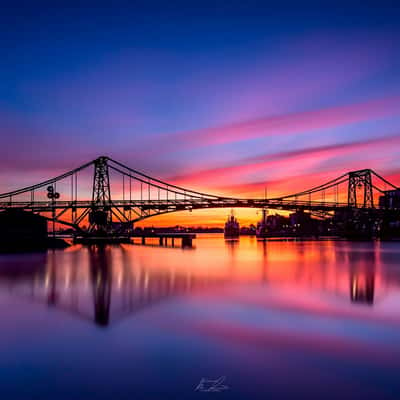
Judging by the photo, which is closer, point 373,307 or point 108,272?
point 373,307

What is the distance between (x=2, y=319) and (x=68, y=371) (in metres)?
6.84

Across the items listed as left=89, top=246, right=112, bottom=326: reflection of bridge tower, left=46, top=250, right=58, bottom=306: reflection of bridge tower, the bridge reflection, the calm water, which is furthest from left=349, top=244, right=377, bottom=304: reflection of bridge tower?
left=46, top=250, right=58, bottom=306: reflection of bridge tower

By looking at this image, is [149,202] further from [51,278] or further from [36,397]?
[36,397]

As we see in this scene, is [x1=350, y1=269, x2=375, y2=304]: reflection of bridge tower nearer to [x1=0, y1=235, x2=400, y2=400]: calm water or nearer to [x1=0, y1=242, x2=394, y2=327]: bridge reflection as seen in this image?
[x1=0, y1=242, x2=394, y2=327]: bridge reflection

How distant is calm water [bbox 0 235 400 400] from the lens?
25.2 ft

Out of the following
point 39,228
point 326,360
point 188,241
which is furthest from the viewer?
point 188,241

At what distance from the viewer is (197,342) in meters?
11.0

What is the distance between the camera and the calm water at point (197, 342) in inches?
302


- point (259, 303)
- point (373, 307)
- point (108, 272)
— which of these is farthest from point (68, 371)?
point (108, 272)

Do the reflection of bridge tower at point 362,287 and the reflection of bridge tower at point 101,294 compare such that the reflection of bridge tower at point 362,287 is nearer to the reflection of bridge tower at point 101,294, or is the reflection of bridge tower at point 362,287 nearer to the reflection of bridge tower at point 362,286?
the reflection of bridge tower at point 362,286

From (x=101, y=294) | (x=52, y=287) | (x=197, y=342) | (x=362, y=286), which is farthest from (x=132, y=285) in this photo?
(x=362, y=286)

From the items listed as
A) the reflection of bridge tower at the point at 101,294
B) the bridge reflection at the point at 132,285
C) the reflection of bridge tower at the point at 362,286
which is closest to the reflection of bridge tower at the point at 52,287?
the bridge reflection at the point at 132,285

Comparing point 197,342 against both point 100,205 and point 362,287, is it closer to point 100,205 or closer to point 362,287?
point 362,287

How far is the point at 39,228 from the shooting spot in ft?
221
